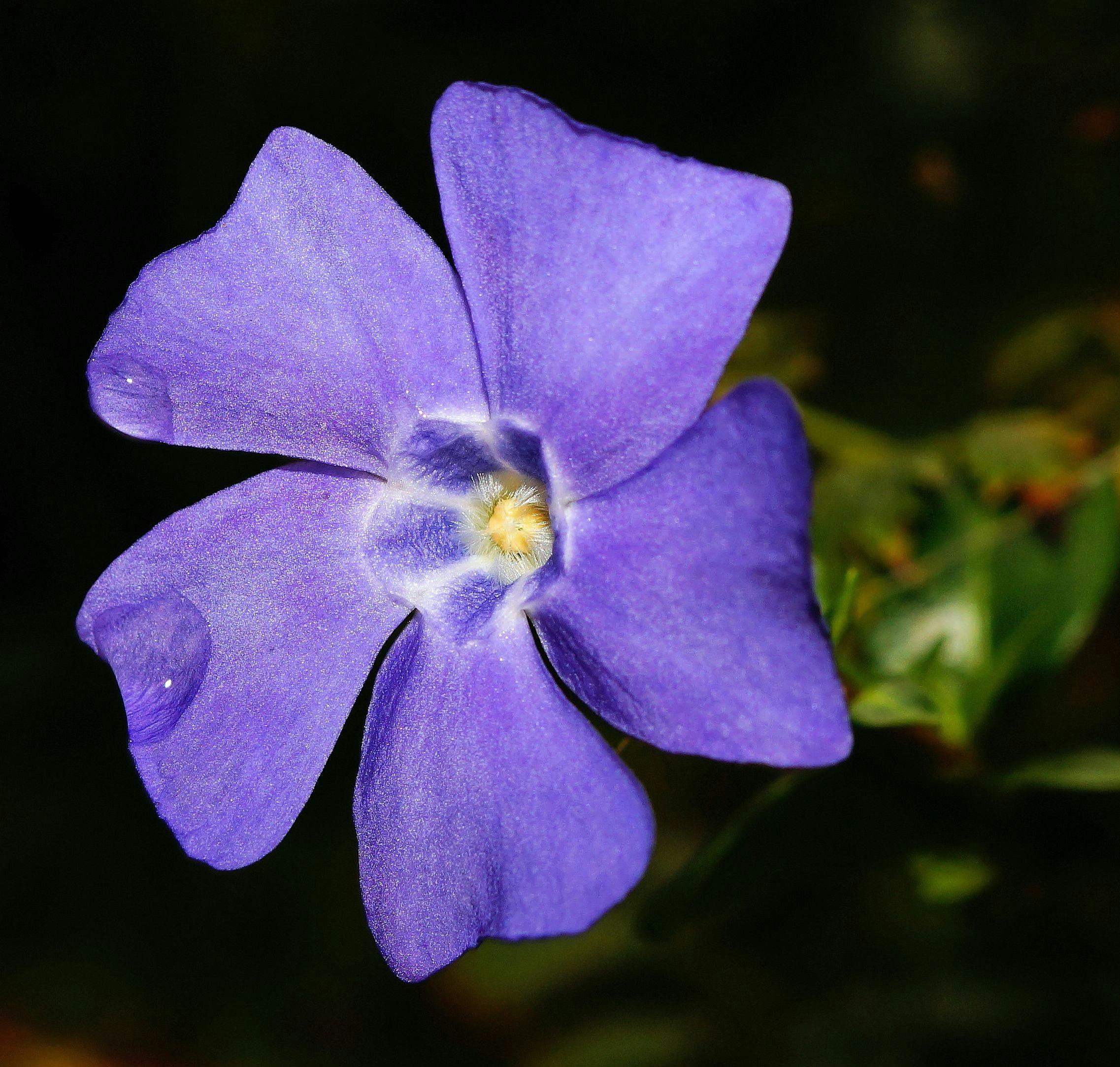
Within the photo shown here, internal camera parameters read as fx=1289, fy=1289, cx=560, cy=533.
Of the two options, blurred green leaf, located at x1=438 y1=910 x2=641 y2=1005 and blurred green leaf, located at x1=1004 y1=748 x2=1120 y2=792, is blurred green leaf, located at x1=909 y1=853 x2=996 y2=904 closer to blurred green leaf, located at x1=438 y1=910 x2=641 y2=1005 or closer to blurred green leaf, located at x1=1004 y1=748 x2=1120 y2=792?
blurred green leaf, located at x1=1004 y1=748 x2=1120 y2=792

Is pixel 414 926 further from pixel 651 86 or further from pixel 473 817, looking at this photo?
pixel 651 86

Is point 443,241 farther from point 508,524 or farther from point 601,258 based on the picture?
point 601,258

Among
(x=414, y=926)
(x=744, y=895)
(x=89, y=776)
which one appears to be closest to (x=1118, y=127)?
(x=744, y=895)

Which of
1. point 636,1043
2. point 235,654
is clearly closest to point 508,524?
point 235,654

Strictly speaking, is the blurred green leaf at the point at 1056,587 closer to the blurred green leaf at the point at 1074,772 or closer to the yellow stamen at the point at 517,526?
the blurred green leaf at the point at 1074,772

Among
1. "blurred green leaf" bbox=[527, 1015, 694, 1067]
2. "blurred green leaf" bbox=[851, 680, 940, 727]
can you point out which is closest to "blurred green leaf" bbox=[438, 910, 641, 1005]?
"blurred green leaf" bbox=[527, 1015, 694, 1067]

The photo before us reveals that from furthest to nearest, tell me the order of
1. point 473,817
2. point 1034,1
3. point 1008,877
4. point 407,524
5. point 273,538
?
point 1034,1 → point 1008,877 → point 407,524 → point 273,538 → point 473,817
